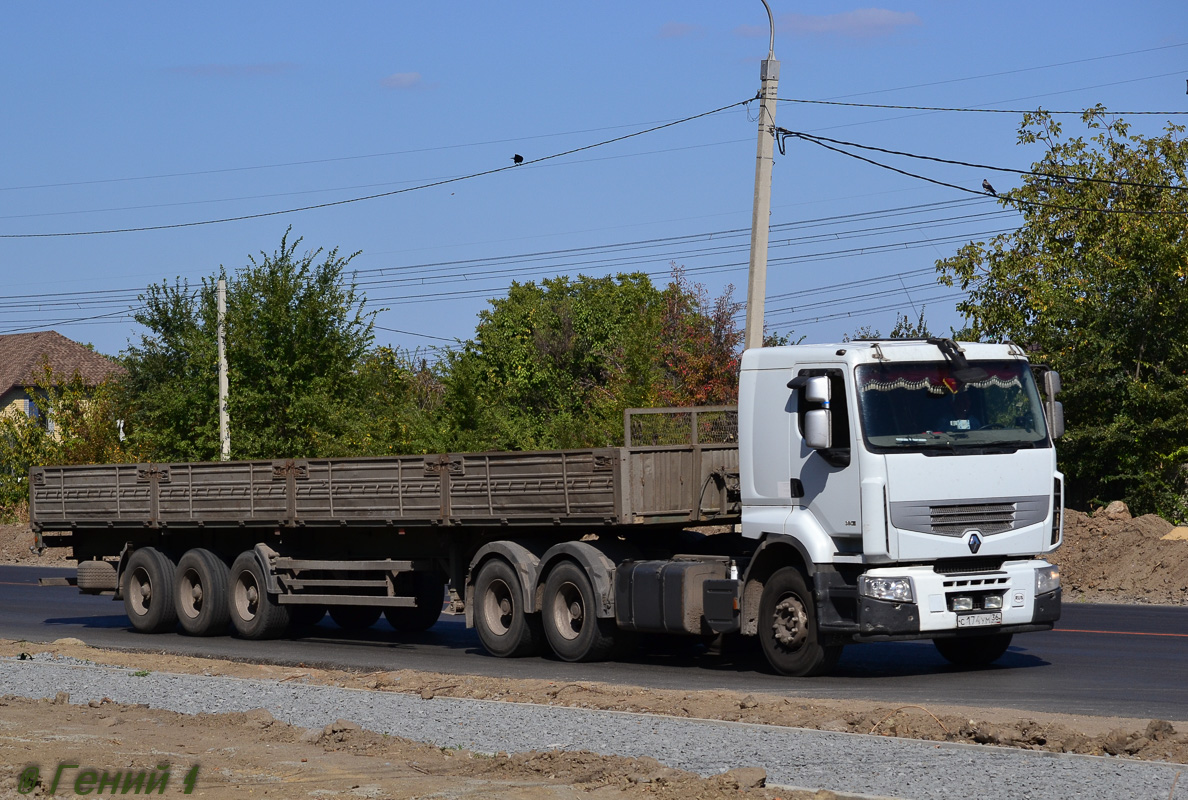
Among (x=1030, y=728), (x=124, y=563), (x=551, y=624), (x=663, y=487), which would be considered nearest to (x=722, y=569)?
(x=663, y=487)

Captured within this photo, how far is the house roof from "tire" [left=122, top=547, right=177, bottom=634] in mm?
63823

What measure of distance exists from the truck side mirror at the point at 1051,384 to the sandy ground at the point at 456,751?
3668 mm

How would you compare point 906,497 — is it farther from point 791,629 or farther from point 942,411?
point 791,629

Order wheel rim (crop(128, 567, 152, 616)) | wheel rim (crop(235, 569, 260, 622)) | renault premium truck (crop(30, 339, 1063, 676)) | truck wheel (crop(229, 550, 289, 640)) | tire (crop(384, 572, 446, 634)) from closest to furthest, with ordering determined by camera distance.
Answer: renault premium truck (crop(30, 339, 1063, 676)) < tire (crop(384, 572, 446, 634)) < truck wheel (crop(229, 550, 289, 640)) < wheel rim (crop(235, 569, 260, 622)) < wheel rim (crop(128, 567, 152, 616))

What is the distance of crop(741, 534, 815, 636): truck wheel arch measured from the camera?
13438 mm

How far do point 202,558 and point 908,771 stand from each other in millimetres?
13311

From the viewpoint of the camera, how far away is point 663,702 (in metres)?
11.2

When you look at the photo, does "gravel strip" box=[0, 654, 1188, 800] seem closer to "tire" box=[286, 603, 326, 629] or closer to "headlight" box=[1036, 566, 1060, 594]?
"headlight" box=[1036, 566, 1060, 594]

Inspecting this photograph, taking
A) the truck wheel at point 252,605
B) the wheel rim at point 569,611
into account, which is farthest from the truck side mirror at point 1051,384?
the truck wheel at point 252,605

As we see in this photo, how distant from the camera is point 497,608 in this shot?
15.8 metres

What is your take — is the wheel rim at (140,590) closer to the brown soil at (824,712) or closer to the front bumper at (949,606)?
the brown soil at (824,712)

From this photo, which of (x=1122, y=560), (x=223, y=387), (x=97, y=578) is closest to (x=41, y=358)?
(x=223, y=387)

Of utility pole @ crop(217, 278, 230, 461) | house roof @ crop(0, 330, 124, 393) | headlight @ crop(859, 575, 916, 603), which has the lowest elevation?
headlight @ crop(859, 575, 916, 603)

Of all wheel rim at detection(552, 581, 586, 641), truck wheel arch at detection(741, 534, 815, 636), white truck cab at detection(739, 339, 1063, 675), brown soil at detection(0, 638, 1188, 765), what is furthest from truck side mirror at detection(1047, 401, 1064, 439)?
wheel rim at detection(552, 581, 586, 641)
